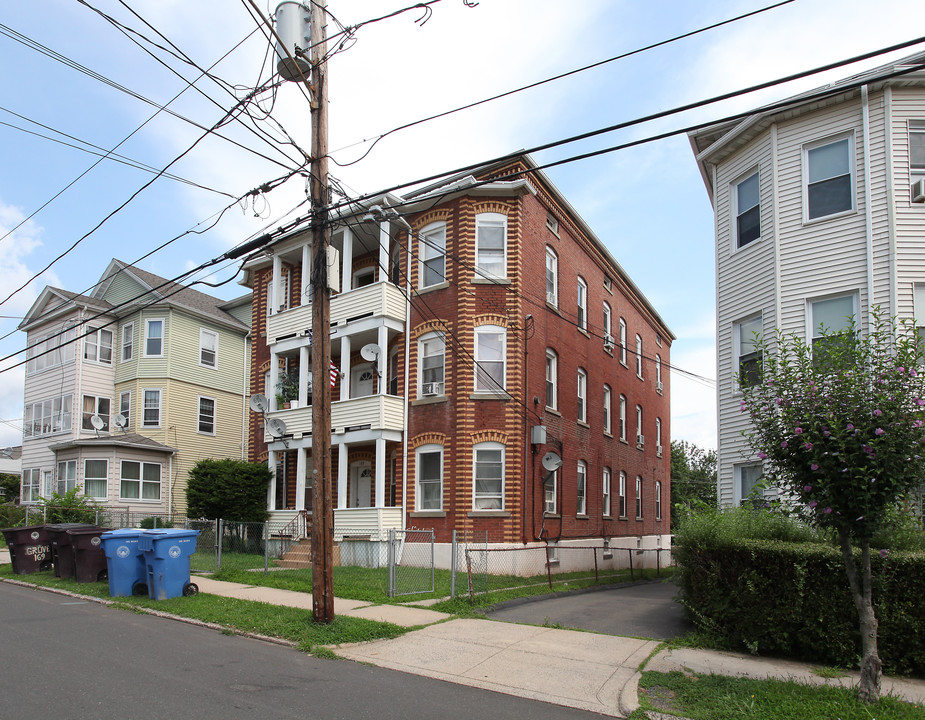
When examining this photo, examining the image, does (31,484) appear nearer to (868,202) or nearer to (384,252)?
(384,252)

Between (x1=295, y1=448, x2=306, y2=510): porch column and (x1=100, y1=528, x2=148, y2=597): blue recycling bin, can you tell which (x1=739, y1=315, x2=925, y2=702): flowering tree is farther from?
(x1=295, y1=448, x2=306, y2=510): porch column

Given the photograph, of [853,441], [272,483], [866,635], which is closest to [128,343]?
[272,483]

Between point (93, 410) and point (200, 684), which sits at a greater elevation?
point (93, 410)

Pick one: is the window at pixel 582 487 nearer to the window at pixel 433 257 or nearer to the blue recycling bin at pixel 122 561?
the window at pixel 433 257

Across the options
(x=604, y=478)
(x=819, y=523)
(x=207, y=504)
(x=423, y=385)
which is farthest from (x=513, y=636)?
(x=604, y=478)

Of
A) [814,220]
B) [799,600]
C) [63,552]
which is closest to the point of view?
[799,600]

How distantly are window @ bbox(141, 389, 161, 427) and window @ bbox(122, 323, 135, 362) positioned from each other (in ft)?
6.58

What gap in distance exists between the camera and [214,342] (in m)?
33.2

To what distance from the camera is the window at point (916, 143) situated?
14.0 m

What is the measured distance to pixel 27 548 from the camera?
16.9 meters

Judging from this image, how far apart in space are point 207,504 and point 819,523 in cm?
1900

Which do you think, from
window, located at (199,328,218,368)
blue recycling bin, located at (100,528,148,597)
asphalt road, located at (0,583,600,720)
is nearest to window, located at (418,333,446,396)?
blue recycling bin, located at (100,528,148,597)

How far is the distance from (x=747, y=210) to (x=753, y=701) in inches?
480

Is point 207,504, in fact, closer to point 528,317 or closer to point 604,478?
point 528,317
